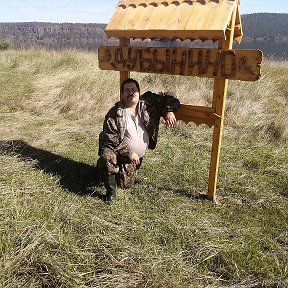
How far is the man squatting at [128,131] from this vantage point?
12.0 feet

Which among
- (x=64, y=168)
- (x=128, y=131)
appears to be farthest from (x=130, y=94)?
(x=64, y=168)

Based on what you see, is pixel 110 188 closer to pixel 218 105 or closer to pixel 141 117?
pixel 141 117

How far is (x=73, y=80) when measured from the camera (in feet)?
29.1

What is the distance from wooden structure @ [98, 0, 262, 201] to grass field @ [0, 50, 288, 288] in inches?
22.2

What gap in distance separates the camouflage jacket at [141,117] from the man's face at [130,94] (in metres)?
0.07

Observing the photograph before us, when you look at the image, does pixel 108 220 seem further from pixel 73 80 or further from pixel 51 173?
pixel 73 80

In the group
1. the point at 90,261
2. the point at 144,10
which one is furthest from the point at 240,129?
the point at 90,261

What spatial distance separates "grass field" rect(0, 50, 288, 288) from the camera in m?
2.65

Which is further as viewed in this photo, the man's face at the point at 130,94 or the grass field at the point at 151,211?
the man's face at the point at 130,94

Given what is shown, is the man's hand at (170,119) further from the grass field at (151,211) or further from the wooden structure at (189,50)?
the grass field at (151,211)

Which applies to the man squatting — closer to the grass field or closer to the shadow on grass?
the grass field

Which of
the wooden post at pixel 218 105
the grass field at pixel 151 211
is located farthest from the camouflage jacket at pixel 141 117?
the grass field at pixel 151 211

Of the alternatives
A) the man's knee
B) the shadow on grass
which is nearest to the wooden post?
the man's knee

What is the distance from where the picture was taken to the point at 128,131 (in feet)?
12.3
